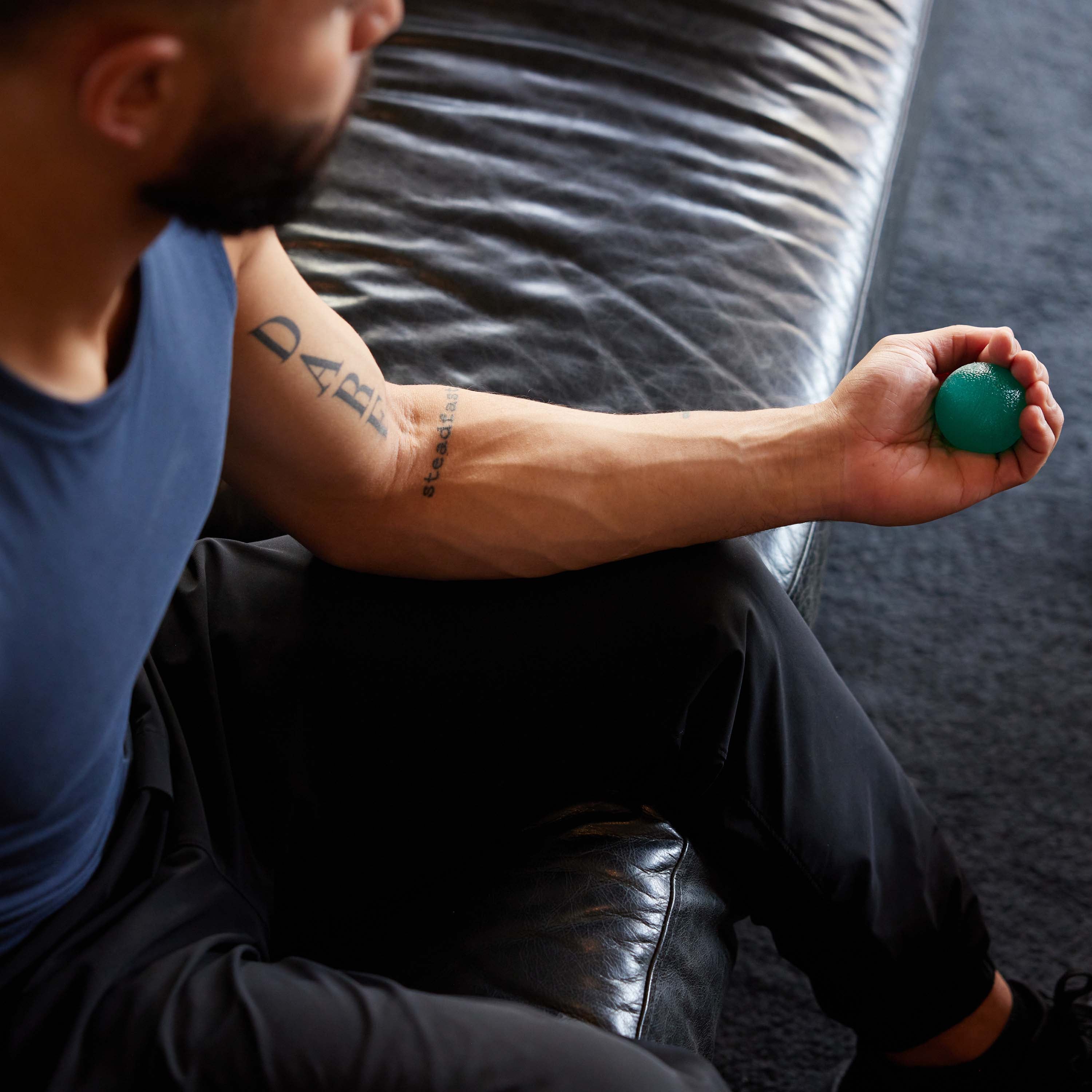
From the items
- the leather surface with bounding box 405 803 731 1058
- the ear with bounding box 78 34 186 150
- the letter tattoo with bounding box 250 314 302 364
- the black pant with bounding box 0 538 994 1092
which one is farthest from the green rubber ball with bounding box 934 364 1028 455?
the ear with bounding box 78 34 186 150

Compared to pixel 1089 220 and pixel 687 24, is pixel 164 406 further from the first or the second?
pixel 1089 220

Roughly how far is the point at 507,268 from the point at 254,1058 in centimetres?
82

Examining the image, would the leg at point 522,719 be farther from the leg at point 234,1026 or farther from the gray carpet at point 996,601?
the gray carpet at point 996,601

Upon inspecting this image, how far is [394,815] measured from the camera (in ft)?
2.90

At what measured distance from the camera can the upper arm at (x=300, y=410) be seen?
0.82 m

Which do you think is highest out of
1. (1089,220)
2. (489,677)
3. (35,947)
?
(1089,220)

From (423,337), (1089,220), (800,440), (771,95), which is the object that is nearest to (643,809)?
(800,440)

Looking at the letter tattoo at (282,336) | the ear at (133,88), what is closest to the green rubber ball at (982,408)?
the letter tattoo at (282,336)

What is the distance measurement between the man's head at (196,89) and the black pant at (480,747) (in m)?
0.38

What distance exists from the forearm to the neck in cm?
31

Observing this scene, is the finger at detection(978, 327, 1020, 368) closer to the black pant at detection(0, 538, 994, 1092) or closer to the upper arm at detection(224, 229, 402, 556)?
the black pant at detection(0, 538, 994, 1092)

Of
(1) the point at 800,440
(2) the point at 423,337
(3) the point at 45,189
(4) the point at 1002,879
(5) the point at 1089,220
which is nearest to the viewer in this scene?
(3) the point at 45,189

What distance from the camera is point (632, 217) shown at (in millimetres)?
1266

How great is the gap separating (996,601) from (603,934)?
3.41 feet
